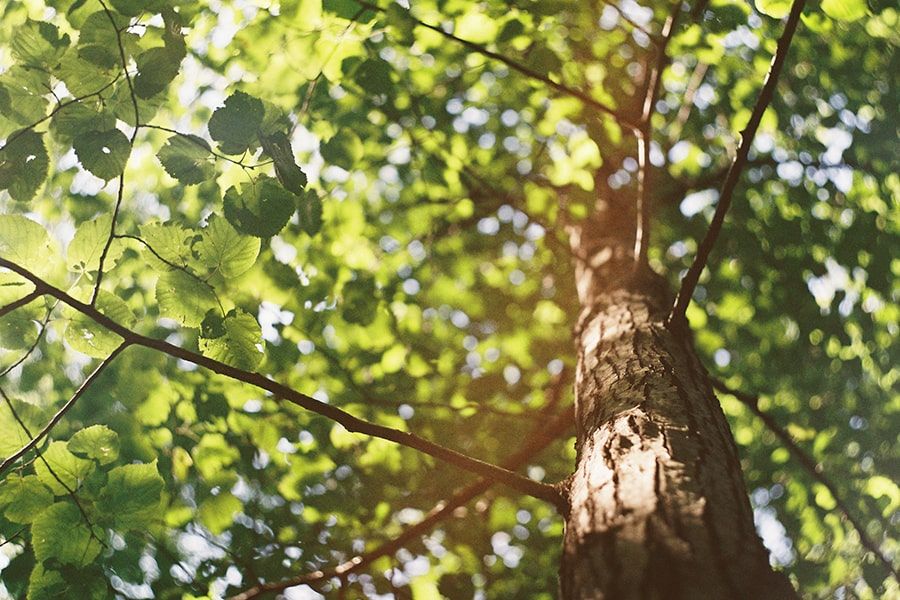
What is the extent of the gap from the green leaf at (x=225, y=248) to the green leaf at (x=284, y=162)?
0.16 m

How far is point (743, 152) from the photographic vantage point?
1.49 meters

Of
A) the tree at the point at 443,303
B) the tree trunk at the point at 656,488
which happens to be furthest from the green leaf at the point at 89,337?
the tree trunk at the point at 656,488

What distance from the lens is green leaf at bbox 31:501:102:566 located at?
152 centimetres

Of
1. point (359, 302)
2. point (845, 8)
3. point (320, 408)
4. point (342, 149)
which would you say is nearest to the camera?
point (320, 408)

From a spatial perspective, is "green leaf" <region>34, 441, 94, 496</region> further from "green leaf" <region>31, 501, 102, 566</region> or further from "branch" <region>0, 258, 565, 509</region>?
"branch" <region>0, 258, 565, 509</region>

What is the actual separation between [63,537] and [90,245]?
0.70 m

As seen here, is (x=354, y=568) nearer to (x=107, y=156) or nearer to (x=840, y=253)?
(x=107, y=156)

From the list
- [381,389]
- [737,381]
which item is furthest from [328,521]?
[737,381]

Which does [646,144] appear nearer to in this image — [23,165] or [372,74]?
[372,74]

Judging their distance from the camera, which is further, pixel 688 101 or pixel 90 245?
pixel 688 101

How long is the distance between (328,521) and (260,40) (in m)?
2.11

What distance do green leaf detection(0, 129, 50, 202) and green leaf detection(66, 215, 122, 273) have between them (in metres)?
0.18

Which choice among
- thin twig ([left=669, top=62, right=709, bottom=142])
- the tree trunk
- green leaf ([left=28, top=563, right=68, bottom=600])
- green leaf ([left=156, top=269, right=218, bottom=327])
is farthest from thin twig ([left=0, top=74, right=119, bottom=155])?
thin twig ([left=669, top=62, right=709, bottom=142])

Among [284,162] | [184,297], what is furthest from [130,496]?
[284,162]
